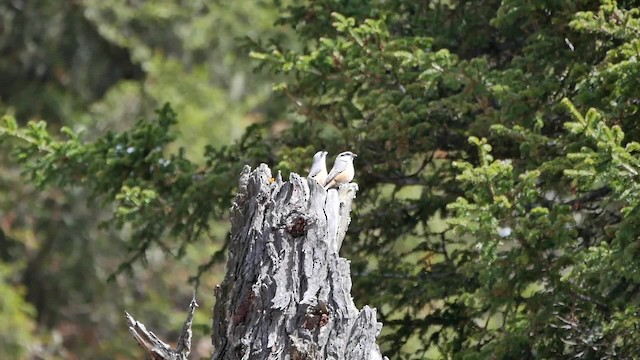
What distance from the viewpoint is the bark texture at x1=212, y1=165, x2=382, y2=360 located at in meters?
5.45

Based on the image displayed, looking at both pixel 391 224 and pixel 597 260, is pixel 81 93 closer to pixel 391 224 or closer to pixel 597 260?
pixel 391 224

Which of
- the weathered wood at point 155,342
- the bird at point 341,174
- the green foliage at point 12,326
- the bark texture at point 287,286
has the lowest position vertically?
the weathered wood at point 155,342

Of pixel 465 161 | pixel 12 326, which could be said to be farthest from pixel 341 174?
pixel 12 326

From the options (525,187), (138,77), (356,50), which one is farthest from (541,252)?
(138,77)

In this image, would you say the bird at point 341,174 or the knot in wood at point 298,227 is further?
the bird at point 341,174

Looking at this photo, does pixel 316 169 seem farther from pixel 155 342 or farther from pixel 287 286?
pixel 155 342

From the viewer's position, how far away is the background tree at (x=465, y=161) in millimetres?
6793

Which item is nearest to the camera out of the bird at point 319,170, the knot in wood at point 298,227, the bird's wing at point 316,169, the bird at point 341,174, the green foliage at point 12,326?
the knot in wood at point 298,227

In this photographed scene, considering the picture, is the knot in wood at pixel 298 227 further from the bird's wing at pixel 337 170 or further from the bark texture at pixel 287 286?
the bird's wing at pixel 337 170

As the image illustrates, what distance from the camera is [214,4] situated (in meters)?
19.0

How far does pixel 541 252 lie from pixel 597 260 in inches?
21.2

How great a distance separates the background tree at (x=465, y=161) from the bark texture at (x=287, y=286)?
50.6 inches

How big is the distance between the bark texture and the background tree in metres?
1.29

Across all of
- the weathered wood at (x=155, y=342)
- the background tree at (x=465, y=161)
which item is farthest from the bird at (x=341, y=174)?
the weathered wood at (x=155, y=342)
